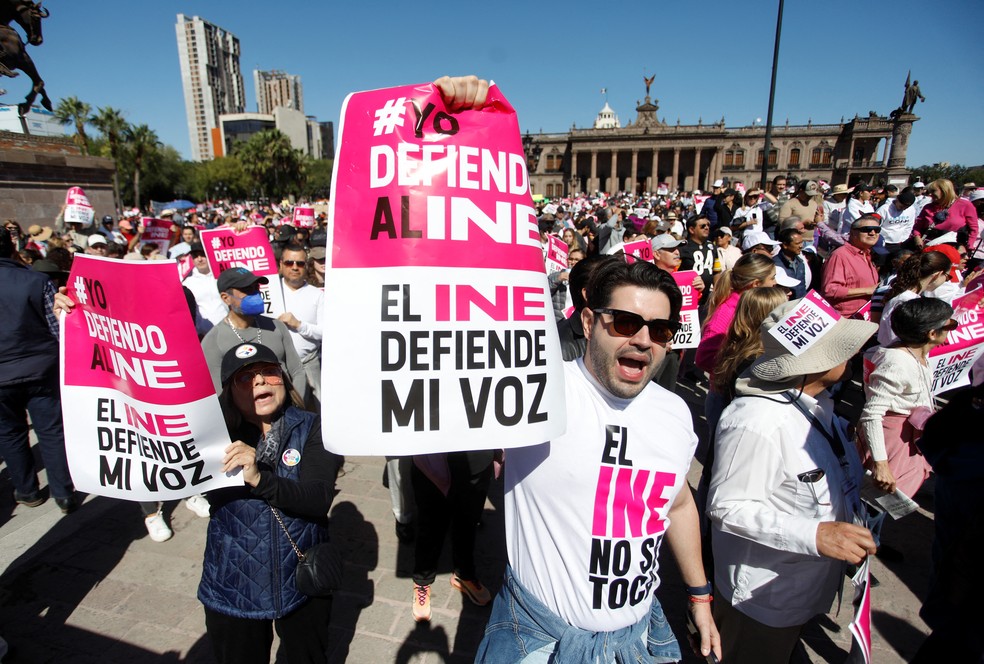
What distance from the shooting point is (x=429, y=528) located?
304cm

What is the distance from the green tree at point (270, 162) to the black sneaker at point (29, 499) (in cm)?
5618

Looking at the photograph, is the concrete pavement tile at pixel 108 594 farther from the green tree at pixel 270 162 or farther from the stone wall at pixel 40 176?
the green tree at pixel 270 162

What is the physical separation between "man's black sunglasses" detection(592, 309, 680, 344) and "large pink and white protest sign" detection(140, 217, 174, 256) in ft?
27.2

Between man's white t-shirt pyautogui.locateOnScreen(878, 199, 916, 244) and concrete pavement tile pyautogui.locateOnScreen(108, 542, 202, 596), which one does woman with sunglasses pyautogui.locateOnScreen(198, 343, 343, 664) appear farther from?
man's white t-shirt pyautogui.locateOnScreen(878, 199, 916, 244)

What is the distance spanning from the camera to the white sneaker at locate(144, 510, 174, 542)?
3.84 metres

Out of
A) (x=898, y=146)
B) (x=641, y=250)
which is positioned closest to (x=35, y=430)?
(x=641, y=250)

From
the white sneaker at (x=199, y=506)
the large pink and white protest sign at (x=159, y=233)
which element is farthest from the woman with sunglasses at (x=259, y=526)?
the large pink and white protest sign at (x=159, y=233)

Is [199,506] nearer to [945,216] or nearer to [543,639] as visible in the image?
[543,639]

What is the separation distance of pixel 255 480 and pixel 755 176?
90.0 metres

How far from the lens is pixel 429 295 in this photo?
1542 millimetres

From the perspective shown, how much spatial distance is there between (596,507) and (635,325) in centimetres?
61

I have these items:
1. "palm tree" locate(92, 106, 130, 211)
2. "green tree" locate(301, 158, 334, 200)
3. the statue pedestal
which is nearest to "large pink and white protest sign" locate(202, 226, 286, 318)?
the statue pedestal

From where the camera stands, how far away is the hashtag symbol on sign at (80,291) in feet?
6.49

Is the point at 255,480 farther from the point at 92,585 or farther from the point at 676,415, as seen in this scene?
the point at 92,585
